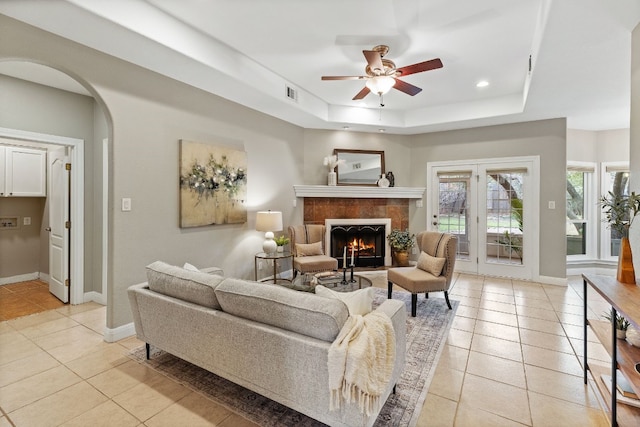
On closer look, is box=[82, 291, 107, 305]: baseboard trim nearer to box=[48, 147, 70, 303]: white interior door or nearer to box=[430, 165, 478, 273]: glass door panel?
box=[48, 147, 70, 303]: white interior door

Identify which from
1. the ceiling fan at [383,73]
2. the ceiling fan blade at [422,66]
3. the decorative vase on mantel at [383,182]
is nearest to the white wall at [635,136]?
the ceiling fan blade at [422,66]

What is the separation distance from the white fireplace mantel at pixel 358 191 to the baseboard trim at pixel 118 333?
10.5ft

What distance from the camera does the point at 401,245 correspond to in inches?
219

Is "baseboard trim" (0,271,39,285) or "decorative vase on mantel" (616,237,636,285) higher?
"decorative vase on mantel" (616,237,636,285)

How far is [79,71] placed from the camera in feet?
8.55

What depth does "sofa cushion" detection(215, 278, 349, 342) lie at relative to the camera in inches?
63.8

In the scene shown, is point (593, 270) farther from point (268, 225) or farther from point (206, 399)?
point (206, 399)

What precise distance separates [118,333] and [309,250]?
268 centimetres

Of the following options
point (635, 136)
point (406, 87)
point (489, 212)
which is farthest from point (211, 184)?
point (489, 212)

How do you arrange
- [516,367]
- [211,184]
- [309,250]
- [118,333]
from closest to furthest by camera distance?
1. [516,367]
2. [118,333]
3. [211,184]
4. [309,250]

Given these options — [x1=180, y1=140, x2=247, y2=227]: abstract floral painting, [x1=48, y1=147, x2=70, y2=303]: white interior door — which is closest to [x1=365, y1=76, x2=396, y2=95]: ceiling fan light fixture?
[x1=180, y1=140, x2=247, y2=227]: abstract floral painting

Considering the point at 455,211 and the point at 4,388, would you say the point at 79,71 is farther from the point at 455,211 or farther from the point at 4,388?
the point at 455,211

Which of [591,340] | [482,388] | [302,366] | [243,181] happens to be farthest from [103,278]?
[591,340]

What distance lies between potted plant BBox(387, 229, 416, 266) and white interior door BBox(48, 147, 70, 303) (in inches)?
194
